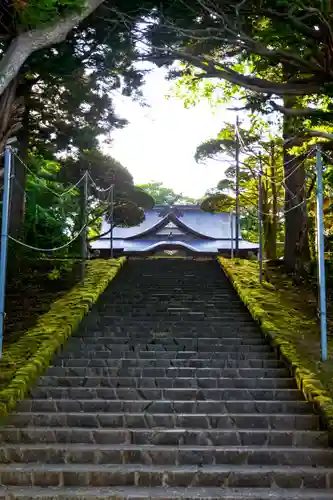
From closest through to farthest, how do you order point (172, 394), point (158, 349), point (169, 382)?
point (172, 394) → point (169, 382) → point (158, 349)

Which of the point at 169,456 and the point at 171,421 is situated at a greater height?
the point at 171,421

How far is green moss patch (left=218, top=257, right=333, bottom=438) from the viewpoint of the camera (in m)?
5.93

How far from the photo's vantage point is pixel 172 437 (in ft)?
17.1

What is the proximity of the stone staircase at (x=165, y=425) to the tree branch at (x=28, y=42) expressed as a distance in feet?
12.3

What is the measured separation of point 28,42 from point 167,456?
4.97m

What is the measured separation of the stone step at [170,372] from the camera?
6682 millimetres

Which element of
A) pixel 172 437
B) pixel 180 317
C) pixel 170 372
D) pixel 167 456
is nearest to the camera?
pixel 167 456

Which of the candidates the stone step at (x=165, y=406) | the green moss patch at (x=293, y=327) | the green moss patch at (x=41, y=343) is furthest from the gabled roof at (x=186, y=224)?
the stone step at (x=165, y=406)

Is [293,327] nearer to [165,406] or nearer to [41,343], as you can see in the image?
[165,406]

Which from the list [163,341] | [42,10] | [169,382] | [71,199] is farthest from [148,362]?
[71,199]

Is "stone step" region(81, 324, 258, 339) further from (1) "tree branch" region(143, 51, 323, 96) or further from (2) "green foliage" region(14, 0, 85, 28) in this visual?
(2) "green foliage" region(14, 0, 85, 28)

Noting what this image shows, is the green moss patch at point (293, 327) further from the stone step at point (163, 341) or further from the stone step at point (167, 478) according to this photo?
the stone step at point (167, 478)

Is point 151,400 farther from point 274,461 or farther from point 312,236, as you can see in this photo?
point 312,236

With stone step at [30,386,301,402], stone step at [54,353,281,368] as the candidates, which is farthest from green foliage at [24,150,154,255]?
stone step at [30,386,301,402]
